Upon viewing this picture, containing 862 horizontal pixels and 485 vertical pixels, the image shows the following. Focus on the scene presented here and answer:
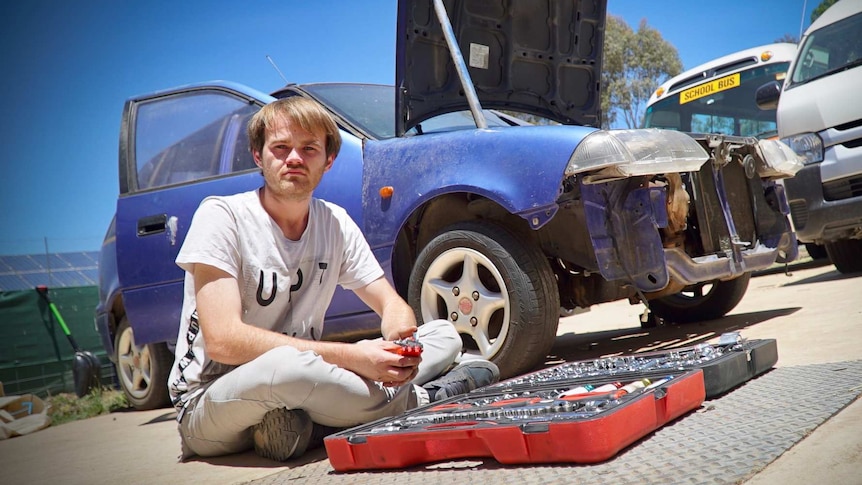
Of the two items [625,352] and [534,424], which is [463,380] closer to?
[534,424]

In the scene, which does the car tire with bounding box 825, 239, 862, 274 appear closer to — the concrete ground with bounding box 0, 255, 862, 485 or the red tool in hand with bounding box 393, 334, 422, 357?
the concrete ground with bounding box 0, 255, 862, 485

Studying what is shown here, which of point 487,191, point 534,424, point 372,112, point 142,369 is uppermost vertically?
point 372,112

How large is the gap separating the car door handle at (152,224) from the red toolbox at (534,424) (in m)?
2.68

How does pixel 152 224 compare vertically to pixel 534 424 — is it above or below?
above

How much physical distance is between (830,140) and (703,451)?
480 cm

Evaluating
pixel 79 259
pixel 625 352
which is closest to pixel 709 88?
pixel 625 352

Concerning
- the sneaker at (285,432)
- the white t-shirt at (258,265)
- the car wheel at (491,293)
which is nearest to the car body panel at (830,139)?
the car wheel at (491,293)

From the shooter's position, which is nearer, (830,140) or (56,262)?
(830,140)

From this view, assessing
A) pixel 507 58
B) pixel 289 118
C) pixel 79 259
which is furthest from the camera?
pixel 79 259

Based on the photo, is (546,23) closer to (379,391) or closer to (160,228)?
(160,228)

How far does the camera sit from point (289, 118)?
286cm

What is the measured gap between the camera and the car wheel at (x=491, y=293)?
12.1 feet

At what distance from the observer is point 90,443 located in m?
4.21

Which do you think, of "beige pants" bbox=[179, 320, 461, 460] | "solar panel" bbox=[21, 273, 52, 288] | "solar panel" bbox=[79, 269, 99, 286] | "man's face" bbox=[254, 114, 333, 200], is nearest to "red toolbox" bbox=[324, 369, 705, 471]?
"beige pants" bbox=[179, 320, 461, 460]
